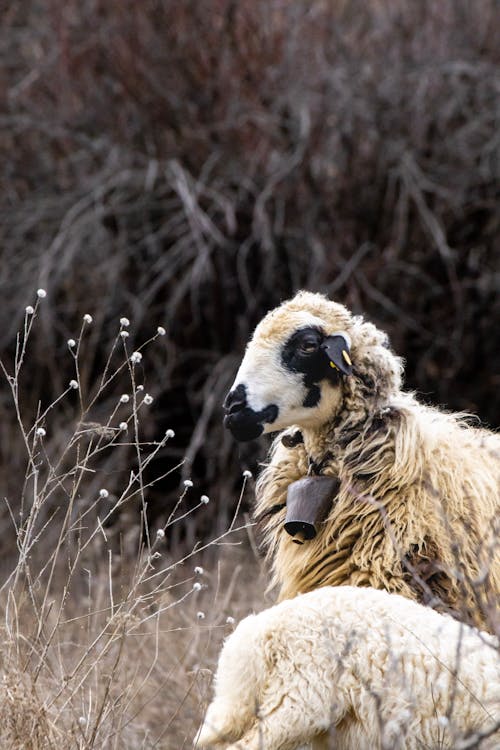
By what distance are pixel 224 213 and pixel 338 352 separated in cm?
514

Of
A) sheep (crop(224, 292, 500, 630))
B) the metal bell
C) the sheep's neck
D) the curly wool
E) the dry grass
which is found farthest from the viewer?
the sheep's neck

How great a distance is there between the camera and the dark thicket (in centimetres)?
Result: 898

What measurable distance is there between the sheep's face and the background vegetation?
449 cm

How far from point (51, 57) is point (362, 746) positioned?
784cm

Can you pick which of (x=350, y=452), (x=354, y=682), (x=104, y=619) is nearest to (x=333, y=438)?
(x=350, y=452)

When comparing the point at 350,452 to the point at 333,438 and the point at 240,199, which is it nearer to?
the point at 333,438

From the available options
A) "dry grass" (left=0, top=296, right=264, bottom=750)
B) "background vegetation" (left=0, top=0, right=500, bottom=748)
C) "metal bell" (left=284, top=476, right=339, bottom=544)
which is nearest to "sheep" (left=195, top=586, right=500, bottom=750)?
"dry grass" (left=0, top=296, right=264, bottom=750)

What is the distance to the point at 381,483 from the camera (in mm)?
4148

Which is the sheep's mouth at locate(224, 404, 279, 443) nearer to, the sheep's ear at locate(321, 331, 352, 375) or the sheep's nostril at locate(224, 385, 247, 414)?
the sheep's nostril at locate(224, 385, 247, 414)

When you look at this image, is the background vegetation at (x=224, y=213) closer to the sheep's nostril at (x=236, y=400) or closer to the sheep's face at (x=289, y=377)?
the sheep's face at (x=289, y=377)

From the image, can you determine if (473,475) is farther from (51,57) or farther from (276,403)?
(51,57)

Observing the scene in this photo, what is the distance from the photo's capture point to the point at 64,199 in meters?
9.35

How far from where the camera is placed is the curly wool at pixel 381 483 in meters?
3.91

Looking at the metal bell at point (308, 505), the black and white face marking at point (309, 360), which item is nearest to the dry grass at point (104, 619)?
the metal bell at point (308, 505)
